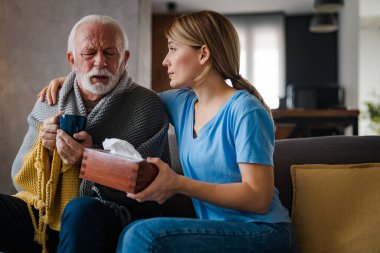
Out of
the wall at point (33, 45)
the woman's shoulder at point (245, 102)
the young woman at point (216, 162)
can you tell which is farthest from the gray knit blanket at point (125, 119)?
the wall at point (33, 45)

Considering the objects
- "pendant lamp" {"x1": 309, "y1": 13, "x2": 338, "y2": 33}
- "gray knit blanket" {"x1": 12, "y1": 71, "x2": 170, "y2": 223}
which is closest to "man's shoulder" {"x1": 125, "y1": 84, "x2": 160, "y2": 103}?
"gray knit blanket" {"x1": 12, "y1": 71, "x2": 170, "y2": 223}

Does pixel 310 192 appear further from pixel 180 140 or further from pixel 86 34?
pixel 86 34

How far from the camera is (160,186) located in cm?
116

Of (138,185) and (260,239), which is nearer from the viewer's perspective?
(138,185)

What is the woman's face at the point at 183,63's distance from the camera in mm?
1454

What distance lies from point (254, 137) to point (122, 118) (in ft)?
1.88

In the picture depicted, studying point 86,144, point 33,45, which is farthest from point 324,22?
point 86,144

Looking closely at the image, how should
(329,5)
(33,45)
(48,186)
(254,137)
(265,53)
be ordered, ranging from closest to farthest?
(254,137)
(48,186)
(33,45)
(329,5)
(265,53)

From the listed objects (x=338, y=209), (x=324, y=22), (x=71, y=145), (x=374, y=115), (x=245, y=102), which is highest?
(x=324, y=22)

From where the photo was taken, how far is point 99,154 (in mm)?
1215

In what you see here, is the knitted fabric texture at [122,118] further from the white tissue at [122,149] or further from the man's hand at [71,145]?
the white tissue at [122,149]

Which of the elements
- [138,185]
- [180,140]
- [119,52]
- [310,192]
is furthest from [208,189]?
[119,52]

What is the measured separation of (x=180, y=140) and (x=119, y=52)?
0.41 meters

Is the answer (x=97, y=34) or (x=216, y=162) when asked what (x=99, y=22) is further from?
(x=216, y=162)
